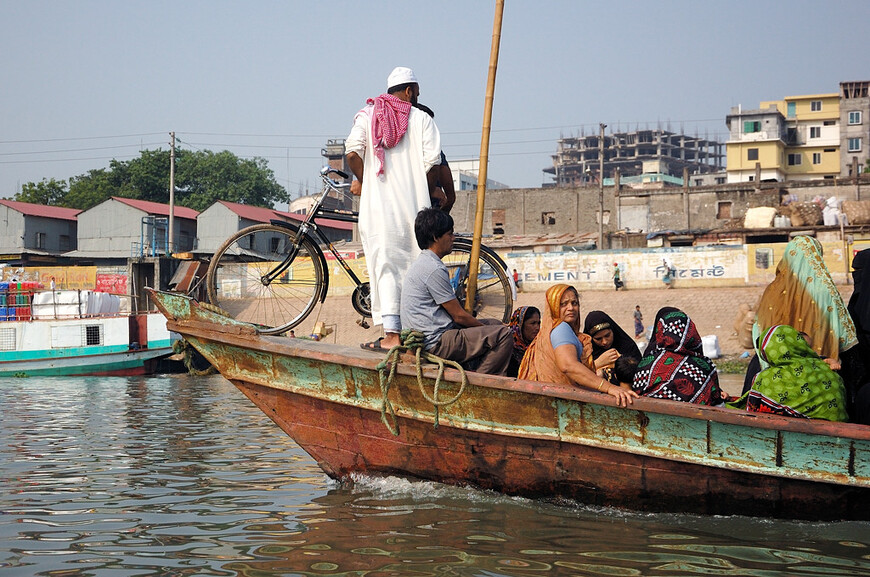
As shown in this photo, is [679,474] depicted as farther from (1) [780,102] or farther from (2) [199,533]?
(1) [780,102]

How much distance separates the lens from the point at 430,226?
5410 millimetres

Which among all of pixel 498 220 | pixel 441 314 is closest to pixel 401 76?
pixel 441 314

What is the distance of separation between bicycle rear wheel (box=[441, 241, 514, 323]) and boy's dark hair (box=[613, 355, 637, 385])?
4.73 ft

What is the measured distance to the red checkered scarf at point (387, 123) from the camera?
18.6 ft

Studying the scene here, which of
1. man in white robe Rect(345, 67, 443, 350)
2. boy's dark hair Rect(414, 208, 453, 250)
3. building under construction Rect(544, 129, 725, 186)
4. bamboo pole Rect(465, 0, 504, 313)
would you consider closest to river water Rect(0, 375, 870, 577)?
man in white robe Rect(345, 67, 443, 350)

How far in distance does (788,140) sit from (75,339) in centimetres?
5082

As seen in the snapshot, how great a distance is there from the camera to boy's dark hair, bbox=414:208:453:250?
5.40 metres

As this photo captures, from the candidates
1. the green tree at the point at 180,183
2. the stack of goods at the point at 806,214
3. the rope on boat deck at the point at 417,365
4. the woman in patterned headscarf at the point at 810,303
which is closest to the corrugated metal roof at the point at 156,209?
the green tree at the point at 180,183

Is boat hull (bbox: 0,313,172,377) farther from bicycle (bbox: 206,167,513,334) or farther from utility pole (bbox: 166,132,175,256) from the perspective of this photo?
bicycle (bbox: 206,167,513,334)

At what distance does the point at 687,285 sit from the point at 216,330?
25.7 m

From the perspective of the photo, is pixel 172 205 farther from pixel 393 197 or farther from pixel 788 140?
pixel 788 140

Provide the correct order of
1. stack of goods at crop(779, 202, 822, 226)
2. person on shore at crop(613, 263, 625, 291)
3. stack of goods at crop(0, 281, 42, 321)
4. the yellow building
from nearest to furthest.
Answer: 1. stack of goods at crop(0, 281, 42, 321)
2. person on shore at crop(613, 263, 625, 291)
3. stack of goods at crop(779, 202, 822, 226)
4. the yellow building

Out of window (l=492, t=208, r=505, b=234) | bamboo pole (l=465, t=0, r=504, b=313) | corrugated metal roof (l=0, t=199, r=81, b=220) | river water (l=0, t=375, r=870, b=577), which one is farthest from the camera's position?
window (l=492, t=208, r=505, b=234)

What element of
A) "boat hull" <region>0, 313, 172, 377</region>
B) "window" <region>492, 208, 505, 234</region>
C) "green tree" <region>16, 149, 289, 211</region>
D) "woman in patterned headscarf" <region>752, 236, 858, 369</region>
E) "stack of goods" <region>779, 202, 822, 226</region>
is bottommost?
"boat hull" <region>0, 313, 172, 377</region>
